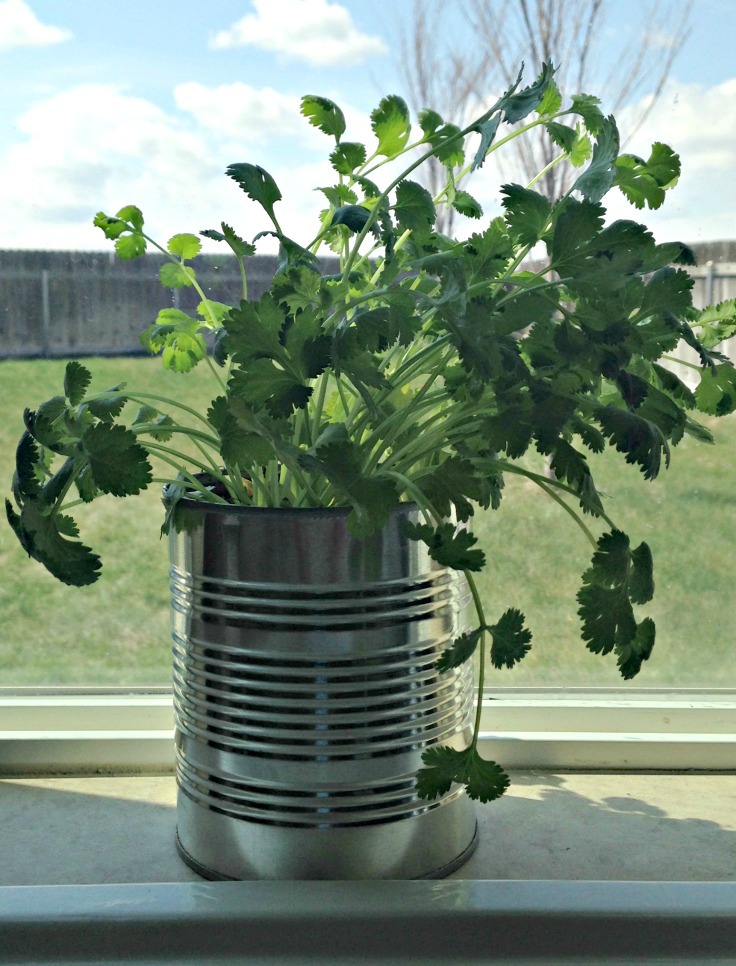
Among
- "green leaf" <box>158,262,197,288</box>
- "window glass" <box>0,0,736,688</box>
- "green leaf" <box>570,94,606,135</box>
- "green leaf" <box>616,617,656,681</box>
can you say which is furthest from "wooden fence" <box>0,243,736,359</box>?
"green leaf" <box>616,617,656,681</box>

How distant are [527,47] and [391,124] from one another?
1.12 feet

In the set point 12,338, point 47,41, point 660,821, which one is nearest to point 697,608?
point 660,821

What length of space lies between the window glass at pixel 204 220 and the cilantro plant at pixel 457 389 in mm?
307

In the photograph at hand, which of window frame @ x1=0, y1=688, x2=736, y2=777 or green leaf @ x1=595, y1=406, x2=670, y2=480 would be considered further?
window frame @ x1=0, y1=688, x2=736, y2=777

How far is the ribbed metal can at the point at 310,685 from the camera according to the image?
0.61m

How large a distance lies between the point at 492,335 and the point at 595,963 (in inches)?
17.2

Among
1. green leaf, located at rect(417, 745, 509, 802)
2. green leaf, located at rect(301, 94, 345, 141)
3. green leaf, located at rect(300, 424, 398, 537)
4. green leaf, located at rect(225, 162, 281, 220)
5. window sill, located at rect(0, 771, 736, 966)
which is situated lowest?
window sill, located at rect(0, 771, 736, 966)

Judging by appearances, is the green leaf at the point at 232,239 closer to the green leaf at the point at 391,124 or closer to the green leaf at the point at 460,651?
the green leaf at the point at 391,124

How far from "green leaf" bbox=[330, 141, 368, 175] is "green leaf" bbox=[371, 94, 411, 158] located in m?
0.02

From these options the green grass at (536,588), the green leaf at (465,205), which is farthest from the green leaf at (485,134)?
the green grass at (536,588)

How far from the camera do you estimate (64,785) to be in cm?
90

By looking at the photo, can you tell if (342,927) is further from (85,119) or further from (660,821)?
(85,119)

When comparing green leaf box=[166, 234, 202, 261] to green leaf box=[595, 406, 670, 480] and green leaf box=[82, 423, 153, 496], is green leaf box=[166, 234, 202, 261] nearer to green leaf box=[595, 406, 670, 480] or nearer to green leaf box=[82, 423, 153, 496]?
green leaf box=[82, 423, 153, 496]

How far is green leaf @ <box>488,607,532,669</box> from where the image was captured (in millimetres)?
554
